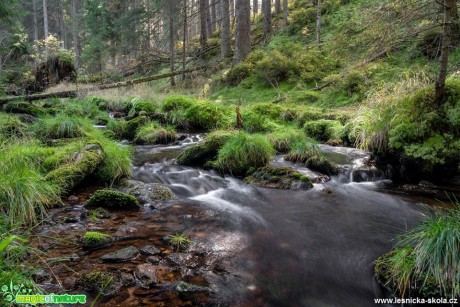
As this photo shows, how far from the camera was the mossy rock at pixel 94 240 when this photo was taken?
150 inches

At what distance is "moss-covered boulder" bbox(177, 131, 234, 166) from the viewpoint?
7902 millimetres

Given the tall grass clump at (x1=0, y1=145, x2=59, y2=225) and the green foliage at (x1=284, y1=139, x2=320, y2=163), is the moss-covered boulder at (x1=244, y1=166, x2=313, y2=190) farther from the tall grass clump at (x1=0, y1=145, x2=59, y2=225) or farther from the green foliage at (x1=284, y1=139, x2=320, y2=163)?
the tall grass clump at (x1=0, y1=145, x2=59, y2=225)

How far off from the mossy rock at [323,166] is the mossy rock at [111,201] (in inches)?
159

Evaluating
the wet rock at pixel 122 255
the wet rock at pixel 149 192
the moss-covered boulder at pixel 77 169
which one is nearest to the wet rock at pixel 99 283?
the wet rock at pixel 122 255

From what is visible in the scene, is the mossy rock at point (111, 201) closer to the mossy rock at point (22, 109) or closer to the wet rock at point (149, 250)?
the wet rock at point (149, 250)

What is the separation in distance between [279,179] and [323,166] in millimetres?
1230

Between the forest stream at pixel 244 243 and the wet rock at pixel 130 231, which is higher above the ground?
the wet rock at pixel 130 231

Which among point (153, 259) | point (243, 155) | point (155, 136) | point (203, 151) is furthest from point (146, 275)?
point (155, 136)

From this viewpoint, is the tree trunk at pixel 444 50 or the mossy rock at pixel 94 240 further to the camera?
the tree trunk at pixel 444 50

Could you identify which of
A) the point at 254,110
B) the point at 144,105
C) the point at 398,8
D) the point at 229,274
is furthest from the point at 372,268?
the point at 144,105

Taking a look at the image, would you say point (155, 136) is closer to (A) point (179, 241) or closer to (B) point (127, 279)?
(A) point (179, 241)

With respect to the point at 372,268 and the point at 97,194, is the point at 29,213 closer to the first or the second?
the point at 97,194

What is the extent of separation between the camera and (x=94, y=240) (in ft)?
12.7

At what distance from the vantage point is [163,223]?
4734mm
